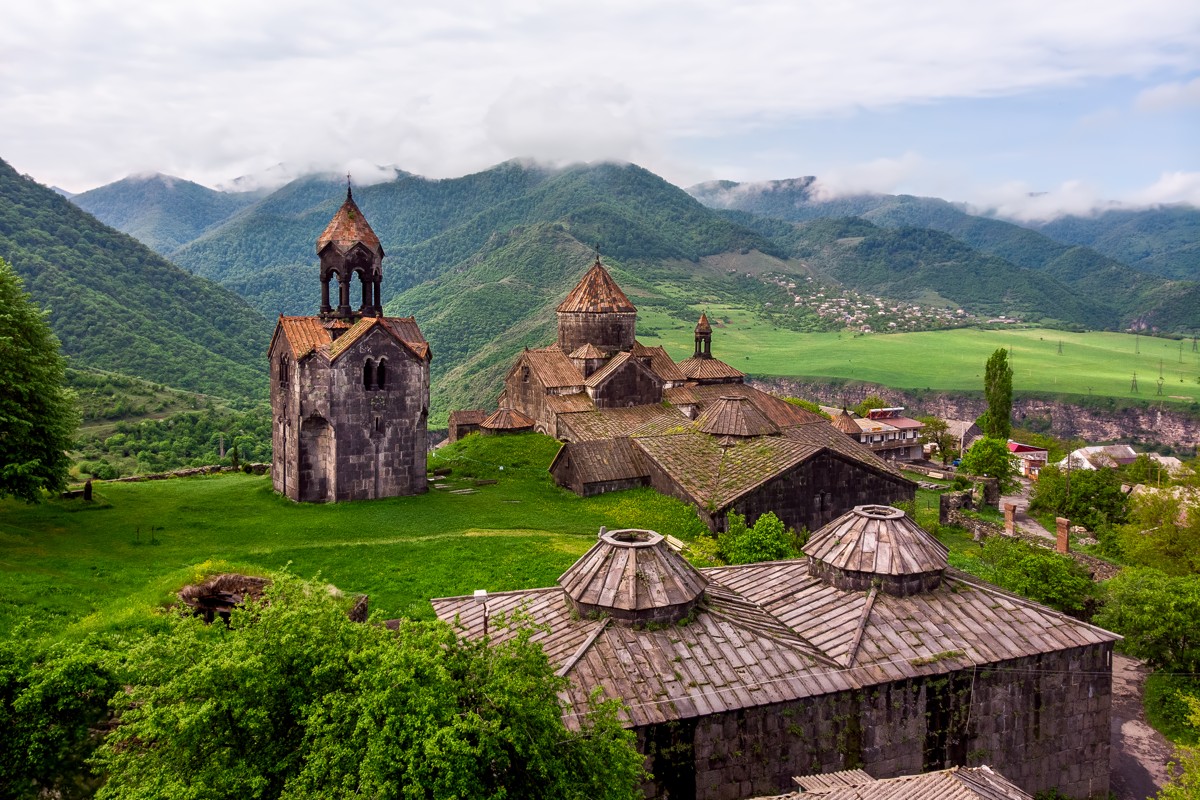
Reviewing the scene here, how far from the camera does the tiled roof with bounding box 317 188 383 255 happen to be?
28297mm

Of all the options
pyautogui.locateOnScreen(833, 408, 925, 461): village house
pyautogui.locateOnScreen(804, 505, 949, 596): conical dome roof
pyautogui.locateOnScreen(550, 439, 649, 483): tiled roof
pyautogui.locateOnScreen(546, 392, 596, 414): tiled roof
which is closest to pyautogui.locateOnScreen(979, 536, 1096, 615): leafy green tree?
pyautogui.locateOnScreen(804, 505, 949, 596): conical dome roof

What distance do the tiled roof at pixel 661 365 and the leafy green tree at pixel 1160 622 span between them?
22502mm

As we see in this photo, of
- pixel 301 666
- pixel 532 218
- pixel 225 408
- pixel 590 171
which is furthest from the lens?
pixel 590 171

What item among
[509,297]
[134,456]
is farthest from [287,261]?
[134,456]

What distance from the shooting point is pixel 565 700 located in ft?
36.1

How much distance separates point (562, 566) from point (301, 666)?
12.8m

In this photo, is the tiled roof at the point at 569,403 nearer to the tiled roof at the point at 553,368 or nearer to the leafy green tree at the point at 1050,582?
the tiled roof at the point at 553,368

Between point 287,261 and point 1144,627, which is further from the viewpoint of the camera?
point 287,261

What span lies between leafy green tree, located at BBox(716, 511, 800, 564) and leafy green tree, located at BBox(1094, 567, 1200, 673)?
335 inches

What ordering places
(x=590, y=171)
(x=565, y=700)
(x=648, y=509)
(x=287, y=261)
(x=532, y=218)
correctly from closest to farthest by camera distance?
(x=565, y=700), (x=648, y=509), (x=287, y=261), (x=532, y=218), (x=590, y=171)

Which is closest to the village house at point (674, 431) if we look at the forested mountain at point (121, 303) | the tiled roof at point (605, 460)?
the tiled roof at point (605, 460)

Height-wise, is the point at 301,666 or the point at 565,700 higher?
the point at 301,666

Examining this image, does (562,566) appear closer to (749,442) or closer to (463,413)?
(749,442)

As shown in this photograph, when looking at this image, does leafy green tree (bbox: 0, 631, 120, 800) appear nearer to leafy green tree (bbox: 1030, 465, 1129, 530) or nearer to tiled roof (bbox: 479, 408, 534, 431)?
tiled roof (bbox: 479, 408, 534, 431)
